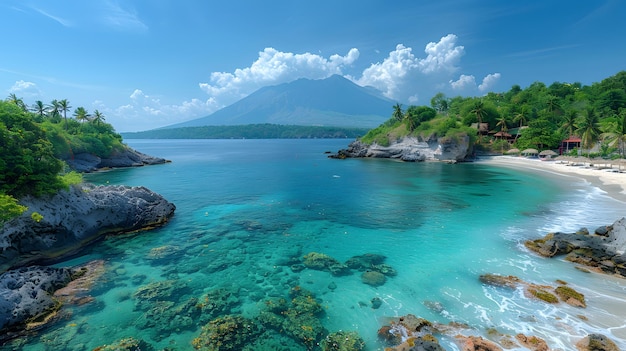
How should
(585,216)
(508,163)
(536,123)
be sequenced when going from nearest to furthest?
(585,216) → (508,163) → (536,123)

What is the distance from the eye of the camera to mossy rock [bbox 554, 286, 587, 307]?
40.1ft

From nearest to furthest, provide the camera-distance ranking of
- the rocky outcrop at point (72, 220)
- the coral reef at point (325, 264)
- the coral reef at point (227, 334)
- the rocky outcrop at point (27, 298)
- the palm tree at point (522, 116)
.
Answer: the coral reef at point (227, 334), the rocky outcrop at point (27, 298), the rocky outcrop at point (72, 220), the coral reef at point (325, 264), the palm tree at point (522, 116)

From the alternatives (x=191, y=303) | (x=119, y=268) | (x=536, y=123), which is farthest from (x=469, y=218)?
(x=536, y=123)

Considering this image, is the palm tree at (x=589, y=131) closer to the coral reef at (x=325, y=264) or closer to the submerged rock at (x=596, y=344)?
the submerged rock at (x=596, y=344)

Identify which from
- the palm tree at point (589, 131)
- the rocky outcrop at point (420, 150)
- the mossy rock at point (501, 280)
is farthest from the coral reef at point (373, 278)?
the rocky outcrop at point (420, 150)

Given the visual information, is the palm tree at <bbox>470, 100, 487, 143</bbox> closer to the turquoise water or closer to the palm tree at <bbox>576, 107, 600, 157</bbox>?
the palm tree at <bbox>576, 107, 600, 157</bbox>

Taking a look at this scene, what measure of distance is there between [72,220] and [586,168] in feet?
231

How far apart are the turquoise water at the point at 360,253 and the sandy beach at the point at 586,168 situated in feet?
9.10

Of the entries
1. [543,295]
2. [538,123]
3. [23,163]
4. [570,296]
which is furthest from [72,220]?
[538,123]

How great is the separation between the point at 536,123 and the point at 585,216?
179ft

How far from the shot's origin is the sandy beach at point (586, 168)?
114 ft

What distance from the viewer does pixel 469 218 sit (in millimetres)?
24969

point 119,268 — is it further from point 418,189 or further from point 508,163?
point 508,163

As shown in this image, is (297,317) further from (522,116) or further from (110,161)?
(522,116)
